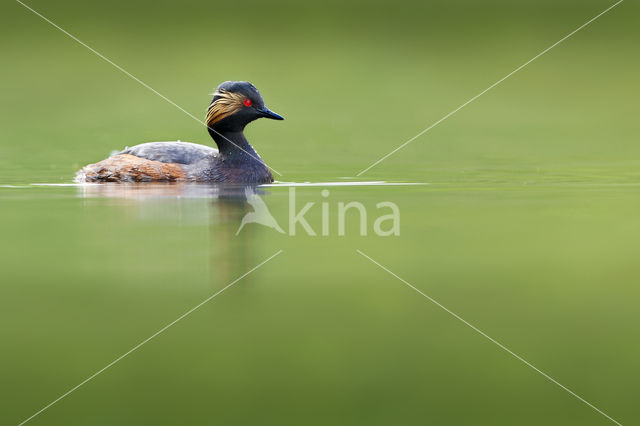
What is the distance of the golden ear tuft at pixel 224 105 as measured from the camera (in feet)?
37.8

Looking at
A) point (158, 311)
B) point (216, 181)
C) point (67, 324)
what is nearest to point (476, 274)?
point (158, 311)

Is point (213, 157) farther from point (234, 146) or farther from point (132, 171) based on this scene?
point (132, 171)

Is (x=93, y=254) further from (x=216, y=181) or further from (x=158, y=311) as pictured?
(x=216, y=181)

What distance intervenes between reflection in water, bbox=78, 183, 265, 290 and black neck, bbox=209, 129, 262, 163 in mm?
580

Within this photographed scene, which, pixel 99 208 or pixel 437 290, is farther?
pixel 99 208

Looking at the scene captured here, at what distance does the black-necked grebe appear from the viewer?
1108cm

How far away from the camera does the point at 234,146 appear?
11.5m

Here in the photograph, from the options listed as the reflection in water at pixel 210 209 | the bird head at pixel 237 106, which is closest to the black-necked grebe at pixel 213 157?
the bird head at pixel 237 106

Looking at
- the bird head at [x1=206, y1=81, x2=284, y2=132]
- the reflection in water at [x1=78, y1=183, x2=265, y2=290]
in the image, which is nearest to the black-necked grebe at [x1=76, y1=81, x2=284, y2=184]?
the bird head at [x1=206, y1=81, x2=284, y2=132]

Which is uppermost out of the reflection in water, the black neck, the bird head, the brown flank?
the bird head

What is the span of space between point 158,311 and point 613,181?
6799 millimetres

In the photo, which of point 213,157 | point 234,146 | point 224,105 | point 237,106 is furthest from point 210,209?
point 224,105

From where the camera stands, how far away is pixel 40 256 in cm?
608

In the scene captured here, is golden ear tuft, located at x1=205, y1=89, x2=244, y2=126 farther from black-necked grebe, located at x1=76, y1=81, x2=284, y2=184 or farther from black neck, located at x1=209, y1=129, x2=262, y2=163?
black neck, located at x1=209, y1=129, x2=262, y2=163
